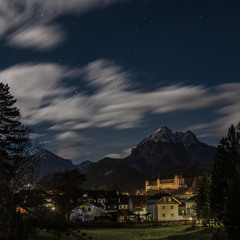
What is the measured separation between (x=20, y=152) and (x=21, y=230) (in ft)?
25.2

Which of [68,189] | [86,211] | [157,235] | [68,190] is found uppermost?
[68,189]

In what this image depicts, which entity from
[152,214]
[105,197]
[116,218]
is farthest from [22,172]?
[105,197]

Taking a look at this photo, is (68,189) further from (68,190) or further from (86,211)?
(86,211)

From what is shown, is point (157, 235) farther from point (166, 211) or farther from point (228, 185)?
point (166, 211)

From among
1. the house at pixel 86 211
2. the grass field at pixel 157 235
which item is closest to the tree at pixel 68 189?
the grass field at pixel 157 235

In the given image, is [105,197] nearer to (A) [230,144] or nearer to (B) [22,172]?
(A) [230,144]

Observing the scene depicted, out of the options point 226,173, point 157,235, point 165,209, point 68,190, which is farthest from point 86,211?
point 226,173

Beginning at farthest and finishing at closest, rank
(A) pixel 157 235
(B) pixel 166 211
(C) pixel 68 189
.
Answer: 1. (B) pixel 166 211
2. (C) pixel 68 189
3. (A) pixel 157 235

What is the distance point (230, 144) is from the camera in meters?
42.3

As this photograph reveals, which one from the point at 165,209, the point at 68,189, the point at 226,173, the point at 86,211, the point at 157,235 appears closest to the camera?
the point at 226,173

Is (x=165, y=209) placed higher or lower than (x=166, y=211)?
higher

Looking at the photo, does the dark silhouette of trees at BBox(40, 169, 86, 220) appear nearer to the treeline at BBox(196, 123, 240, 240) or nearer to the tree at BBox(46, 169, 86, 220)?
the tree at BBox(46, 169, 86, 220)

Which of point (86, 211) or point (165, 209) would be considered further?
point (165, 209)

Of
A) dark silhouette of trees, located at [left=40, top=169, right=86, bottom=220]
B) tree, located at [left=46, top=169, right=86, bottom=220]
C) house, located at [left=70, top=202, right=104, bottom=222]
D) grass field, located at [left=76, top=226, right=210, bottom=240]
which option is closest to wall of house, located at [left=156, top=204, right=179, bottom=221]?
house, located at [left=70, top=202, right=104, bottom=222]
